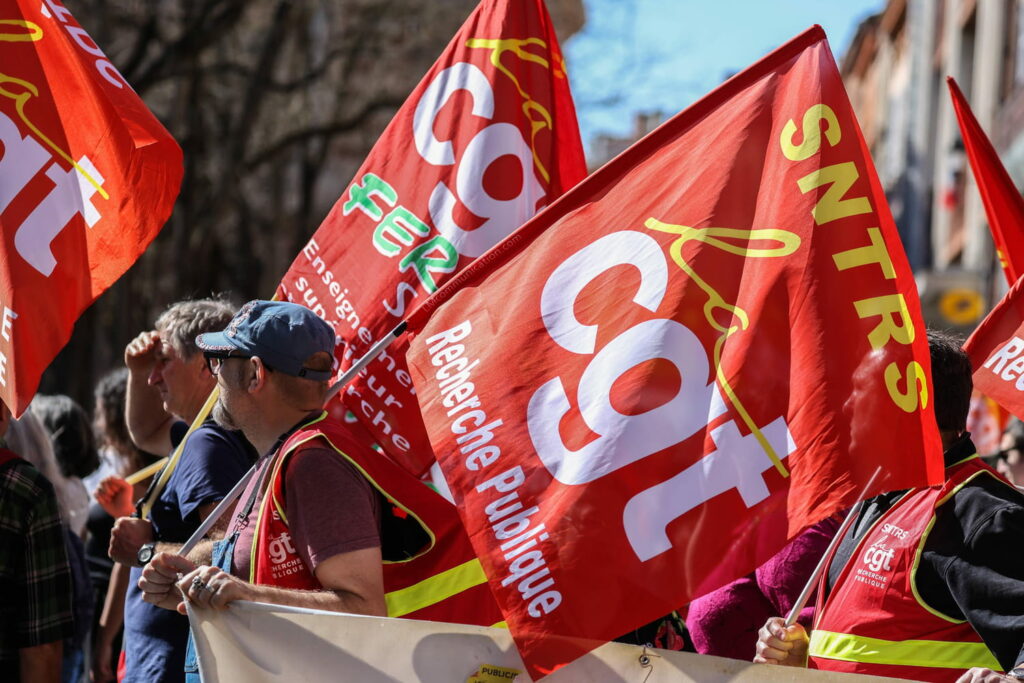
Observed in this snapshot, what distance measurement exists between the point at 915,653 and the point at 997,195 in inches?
74.3

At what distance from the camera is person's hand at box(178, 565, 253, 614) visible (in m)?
3.06

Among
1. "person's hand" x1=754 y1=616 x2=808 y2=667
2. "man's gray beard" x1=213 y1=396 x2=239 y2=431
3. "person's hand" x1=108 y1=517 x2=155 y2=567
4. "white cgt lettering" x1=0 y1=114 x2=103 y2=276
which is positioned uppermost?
"white cgt lettering" x1=0 y1=114 x2=103 y2=276

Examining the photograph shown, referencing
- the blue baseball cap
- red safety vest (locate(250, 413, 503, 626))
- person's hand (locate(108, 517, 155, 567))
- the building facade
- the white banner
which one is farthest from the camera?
the building facade

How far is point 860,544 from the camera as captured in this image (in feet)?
11.2

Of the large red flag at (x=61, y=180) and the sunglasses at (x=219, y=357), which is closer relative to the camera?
the sunglasses at (x=219, y=357)

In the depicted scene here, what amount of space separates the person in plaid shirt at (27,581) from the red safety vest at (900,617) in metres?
2.02

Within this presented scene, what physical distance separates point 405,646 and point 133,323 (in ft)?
46.0

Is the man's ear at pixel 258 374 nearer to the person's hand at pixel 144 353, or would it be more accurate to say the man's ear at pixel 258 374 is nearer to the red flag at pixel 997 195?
the person's hand at pixel 144 353

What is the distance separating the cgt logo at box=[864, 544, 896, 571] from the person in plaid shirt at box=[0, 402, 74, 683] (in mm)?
2143

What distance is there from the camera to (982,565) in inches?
120

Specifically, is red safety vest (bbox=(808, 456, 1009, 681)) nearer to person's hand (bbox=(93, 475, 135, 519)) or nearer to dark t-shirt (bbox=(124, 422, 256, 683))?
dark t-shirt (bbox=(124, 422, 256, 683))

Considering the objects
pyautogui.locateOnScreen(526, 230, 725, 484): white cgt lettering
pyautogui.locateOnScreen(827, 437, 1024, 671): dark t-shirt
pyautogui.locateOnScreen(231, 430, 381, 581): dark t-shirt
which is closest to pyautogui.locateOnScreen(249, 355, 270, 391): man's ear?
pyautogui.locateOnScreen(231, 430, 381, 581): dark t-shirt

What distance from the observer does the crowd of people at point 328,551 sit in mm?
3094

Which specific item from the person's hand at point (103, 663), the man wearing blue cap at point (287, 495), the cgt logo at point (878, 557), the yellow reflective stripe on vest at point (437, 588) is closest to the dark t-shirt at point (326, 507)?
the man wearing blue cap at point (287, 495)
